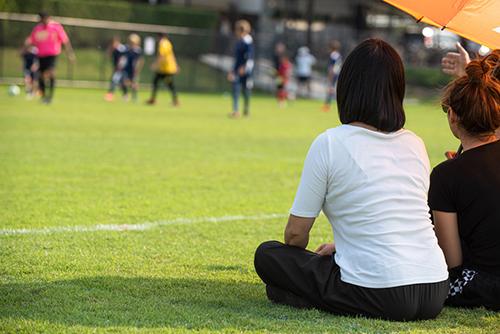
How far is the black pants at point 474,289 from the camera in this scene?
16.9ft

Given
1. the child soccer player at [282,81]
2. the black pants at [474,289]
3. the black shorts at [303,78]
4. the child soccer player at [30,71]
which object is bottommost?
the black shorts at [303,78]

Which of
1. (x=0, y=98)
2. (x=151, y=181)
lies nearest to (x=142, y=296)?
(x=151, y=181)

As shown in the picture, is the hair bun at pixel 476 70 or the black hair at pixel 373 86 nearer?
the black hair at pixel 373 86

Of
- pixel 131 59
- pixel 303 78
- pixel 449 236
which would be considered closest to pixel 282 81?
pixel 303 78

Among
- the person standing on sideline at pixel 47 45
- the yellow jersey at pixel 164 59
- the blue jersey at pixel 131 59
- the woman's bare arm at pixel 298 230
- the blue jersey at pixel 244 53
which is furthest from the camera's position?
the blue jersey at pixel 131 59

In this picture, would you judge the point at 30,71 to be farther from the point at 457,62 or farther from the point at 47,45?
the point at 457,62

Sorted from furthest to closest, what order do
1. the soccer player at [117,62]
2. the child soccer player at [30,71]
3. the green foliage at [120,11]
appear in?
the green foliage at [120,11]
the soccer player at [117,62]
the child soccer player at [30,71]

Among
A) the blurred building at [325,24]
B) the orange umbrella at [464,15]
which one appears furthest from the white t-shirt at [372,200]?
the blurred building at [325,24]

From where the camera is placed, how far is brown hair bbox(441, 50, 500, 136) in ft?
16.1

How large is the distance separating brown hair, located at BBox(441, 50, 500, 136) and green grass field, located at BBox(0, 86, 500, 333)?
1.10 metres

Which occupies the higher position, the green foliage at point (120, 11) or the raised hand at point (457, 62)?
the raised hand at point (457, 62)

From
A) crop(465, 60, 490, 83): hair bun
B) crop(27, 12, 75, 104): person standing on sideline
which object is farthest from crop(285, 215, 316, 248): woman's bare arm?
crop(27, 12, 75, 104): person standing on sideline

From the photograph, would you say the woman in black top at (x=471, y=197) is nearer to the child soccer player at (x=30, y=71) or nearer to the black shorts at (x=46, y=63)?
the black shorts at (x=46, y=63)

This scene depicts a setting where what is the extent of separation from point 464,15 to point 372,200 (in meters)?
1.55
